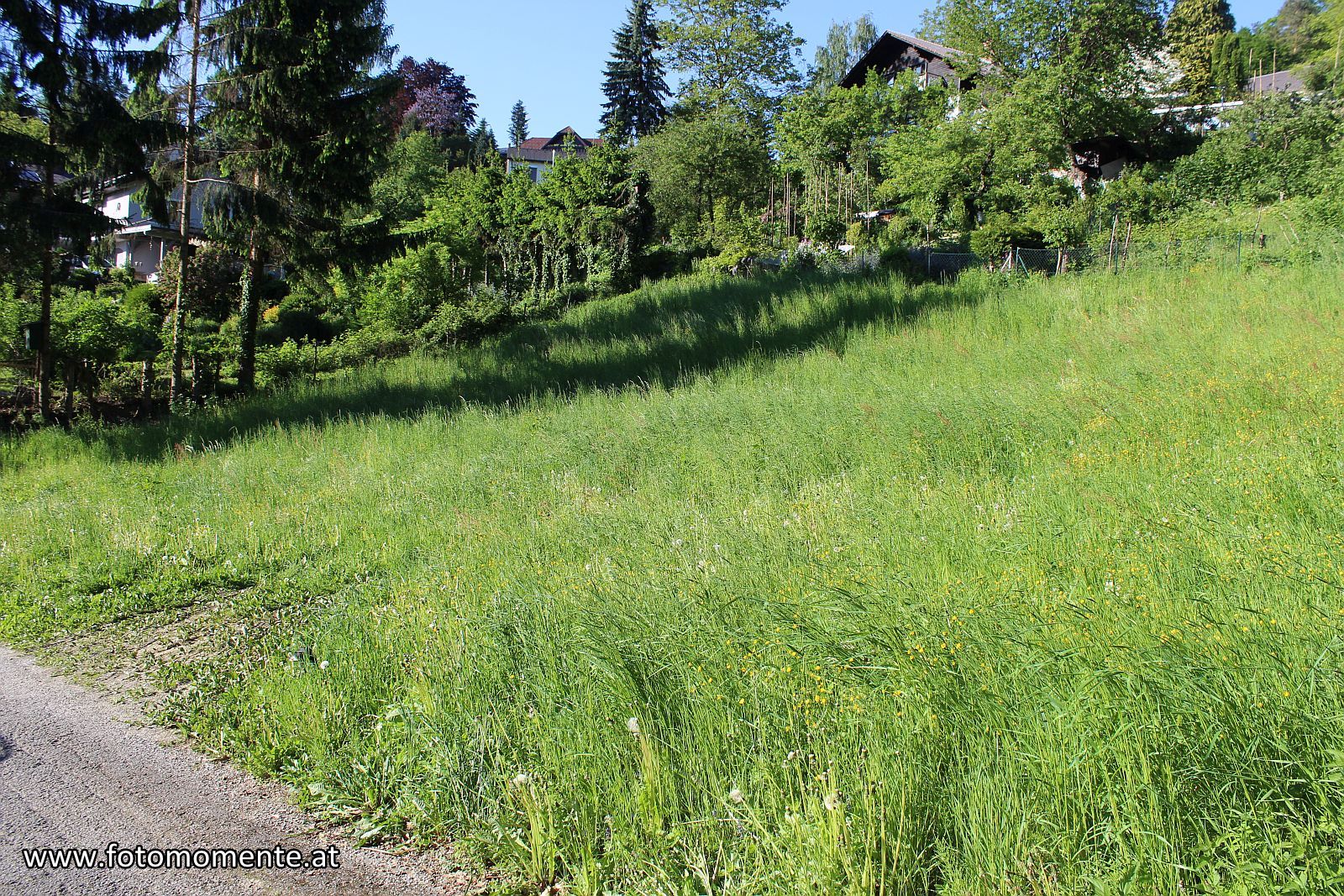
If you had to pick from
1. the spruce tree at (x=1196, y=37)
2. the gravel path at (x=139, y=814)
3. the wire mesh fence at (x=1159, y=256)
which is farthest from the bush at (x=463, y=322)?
the spruce tree at (x=1196, y=37)

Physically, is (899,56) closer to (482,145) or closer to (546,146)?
(482,145)

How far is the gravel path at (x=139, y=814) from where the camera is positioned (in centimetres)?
353

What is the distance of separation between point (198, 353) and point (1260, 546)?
24.5 metres

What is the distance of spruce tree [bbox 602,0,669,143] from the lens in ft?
205

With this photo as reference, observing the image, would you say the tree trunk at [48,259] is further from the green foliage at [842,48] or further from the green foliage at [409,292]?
the green foliage at [842,48]

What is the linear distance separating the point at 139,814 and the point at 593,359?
16.0 meters

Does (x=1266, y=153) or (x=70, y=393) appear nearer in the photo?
(x=70, y=393)

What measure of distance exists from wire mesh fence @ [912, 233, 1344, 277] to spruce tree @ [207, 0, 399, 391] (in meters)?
14.9

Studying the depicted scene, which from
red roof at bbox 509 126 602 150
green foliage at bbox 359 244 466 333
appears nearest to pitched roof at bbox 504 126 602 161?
red roof at bbox 509 126 602 150

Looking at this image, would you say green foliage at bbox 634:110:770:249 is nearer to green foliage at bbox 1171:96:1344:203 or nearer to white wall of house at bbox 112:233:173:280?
green foliage at bbox 1171:96:1344:203

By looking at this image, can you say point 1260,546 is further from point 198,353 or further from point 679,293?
point 198,353

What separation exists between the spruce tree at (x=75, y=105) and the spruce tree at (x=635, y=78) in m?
48.2

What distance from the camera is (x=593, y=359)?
19.5m

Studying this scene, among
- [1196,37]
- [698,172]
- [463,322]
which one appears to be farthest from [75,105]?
[1196,37]
